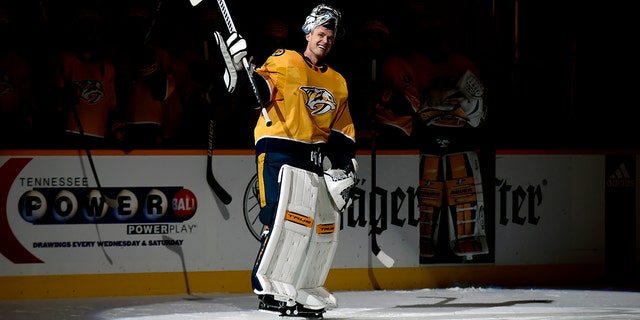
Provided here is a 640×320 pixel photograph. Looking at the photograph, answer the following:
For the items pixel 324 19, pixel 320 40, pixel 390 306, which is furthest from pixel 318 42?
pixel 390 306

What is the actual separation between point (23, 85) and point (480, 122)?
3191 millimetres

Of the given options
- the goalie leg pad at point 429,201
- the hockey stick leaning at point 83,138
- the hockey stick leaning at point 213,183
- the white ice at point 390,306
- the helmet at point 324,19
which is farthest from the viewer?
the goalie leg pad at point 429,201

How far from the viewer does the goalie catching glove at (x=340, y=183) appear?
7113mm

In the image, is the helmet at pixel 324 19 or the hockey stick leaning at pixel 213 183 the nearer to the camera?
the helmet at pixel 324 19

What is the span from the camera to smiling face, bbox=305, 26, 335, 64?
7102 millimetres

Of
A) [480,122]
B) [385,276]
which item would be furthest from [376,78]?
[385,276]

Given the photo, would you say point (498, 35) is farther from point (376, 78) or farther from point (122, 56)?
point (122, 56)

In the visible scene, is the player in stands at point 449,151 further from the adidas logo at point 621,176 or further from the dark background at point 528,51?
the adidas logo at point 621,176

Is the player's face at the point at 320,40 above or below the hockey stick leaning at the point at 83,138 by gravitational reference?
above

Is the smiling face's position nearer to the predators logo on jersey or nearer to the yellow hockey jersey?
the yellow hockey jersey

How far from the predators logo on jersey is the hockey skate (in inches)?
41.7

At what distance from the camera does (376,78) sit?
9.02 m

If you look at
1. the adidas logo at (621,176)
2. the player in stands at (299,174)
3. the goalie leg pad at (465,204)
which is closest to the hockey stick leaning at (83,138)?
the player in stands at (299,174)

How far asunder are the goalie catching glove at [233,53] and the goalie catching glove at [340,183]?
2.49ft
